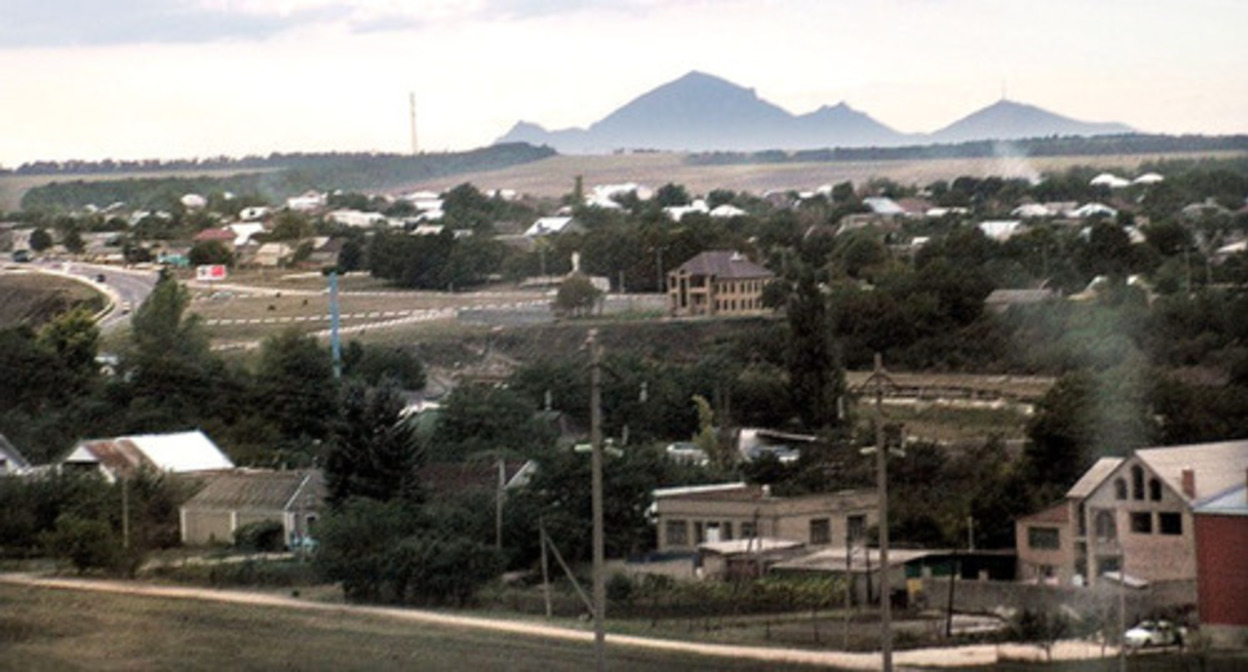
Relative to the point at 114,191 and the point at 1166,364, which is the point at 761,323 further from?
the point at 114,191

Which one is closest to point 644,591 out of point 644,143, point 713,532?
point 713,532

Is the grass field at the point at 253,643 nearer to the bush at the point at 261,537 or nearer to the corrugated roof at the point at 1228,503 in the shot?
the corrugated roof at the point at 1228,503

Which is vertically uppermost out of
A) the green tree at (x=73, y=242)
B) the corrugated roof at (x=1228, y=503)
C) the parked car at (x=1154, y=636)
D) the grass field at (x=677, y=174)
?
the grass field at (x=677, y=174)

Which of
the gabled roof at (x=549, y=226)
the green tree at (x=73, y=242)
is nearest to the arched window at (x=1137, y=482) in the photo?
the green tree at (x=73, y=242)

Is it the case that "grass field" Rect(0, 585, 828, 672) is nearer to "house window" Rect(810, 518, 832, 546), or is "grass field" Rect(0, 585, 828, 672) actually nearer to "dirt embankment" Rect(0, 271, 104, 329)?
"house window" Rect(810, 518, 832, 546)

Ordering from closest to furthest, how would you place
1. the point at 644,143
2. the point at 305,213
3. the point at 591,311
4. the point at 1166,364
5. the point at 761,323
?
the point at 1166,364, the point at 761,323, the point at 591,311, the point at 305,213, the point at 644,143

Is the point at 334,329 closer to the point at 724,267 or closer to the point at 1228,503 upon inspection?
the point at 724,267

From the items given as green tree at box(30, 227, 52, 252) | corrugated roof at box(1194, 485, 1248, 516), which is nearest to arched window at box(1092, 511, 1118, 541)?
corrugated roof at box(1194, 485, 1248, 516)
